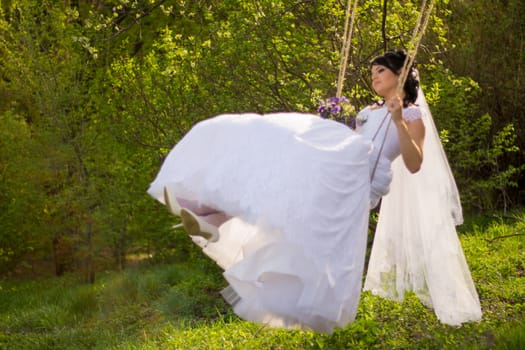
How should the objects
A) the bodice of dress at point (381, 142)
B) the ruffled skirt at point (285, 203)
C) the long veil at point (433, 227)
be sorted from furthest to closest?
the long veil at point (433, 227)
the bodice of dress at point (381, 142)
the ruffled skirt at point (285, 203)

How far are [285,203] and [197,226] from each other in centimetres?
43

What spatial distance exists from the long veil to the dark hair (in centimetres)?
11

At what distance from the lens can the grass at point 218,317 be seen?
478cm

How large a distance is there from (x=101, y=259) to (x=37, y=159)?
2.18 m

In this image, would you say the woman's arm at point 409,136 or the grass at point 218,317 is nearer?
the woman's arm at point 409,136

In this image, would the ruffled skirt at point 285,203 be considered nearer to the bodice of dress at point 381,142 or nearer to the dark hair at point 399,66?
the bodice of dress at point 381,142

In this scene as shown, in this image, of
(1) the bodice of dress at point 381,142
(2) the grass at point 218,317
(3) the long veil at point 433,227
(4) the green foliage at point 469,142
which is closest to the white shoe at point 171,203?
(2) the grass at point 218,317

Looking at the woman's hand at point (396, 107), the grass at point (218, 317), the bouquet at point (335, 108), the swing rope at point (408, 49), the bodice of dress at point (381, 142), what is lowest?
the grass at point (218, 317)

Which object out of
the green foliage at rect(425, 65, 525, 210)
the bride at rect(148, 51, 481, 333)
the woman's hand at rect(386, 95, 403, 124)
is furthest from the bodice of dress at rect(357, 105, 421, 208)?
the green foliage at rect(425, 65, 525, 210)

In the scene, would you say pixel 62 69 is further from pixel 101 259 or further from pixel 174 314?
pixel 174 314

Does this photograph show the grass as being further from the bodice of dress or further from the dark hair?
the dark hair

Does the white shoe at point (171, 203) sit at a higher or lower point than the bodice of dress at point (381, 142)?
lower

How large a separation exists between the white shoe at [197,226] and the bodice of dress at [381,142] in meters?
0.99

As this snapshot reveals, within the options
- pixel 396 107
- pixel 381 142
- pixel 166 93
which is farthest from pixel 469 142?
pixel 396 107
